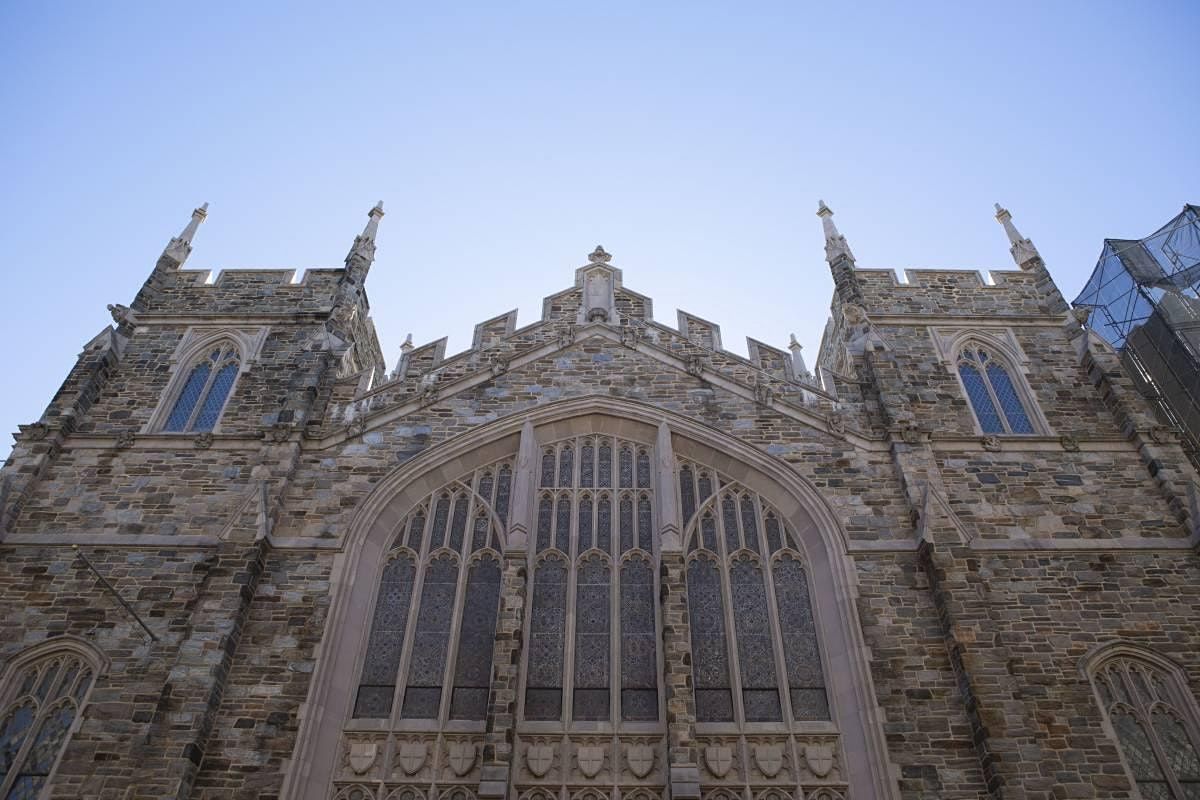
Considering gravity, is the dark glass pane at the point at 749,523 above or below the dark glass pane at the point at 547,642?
above

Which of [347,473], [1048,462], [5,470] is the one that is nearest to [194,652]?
[347,473]

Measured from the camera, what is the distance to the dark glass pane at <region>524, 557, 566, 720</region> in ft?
38.7

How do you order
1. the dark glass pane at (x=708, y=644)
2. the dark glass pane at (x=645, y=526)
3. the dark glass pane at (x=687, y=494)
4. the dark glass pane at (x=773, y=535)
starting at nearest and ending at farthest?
the dark glass pane at (x=708, y=644) → the dark glass pane at (x=645, y=526) → the dark glass pane at (x=773, y=535) → the dark glass pane at (x=687, y=494)

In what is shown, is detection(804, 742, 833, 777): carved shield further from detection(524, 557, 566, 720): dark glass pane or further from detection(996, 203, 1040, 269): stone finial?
detection(996, 203, 1040, 269): stone finial

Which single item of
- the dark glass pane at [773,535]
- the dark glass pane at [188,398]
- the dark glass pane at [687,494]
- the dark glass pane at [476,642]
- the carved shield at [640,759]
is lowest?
the carved shield at [640,759]

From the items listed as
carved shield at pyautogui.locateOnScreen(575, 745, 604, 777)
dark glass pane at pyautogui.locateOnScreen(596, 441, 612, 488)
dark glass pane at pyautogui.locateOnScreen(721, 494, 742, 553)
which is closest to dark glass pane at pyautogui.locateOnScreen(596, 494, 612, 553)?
dark glass pane at pyautogui.locateOnScreen(596, 441, 612, 488)

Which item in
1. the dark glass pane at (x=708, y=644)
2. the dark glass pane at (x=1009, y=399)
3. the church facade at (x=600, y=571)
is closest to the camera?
the church facade at (x=600, y=571)

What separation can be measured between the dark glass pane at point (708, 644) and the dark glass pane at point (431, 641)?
356 cm

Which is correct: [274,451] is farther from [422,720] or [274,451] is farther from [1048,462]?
[1048,462]

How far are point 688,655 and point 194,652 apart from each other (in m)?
6.54

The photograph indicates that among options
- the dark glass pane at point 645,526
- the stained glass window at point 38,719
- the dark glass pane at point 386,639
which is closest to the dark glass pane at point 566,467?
the dark glass pane at point 645,526

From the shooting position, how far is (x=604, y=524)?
13.8m

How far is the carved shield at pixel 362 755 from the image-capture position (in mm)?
11133

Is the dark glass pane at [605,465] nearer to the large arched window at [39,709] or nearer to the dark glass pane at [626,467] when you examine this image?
the dark glass pane at [626,467]
